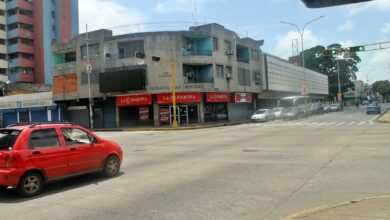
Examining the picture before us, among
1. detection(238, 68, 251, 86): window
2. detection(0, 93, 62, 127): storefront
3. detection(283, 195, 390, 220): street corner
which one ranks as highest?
detection(238, 68, 251, 86): window

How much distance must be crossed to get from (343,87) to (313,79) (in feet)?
86.1

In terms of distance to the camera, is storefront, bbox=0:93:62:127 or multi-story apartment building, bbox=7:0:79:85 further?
multi-story apartment building, bbox=7:0:79:85

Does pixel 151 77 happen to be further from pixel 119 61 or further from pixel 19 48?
pixel 19 48

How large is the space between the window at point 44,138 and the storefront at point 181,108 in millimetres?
34209

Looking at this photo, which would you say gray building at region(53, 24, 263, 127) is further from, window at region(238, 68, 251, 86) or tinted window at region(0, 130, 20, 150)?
tinted window at region(0, 130, 20, 150)

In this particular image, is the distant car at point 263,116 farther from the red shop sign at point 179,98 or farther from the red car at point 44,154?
the red car at point 44,154

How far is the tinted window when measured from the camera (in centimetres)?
920

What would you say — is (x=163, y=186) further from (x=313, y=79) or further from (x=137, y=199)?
(x=313, y=79)

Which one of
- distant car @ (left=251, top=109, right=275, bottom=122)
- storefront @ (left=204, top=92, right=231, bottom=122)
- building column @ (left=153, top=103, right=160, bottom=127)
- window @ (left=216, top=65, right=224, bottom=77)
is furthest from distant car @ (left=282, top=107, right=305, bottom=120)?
building column @ (left=153, top=103, right=160, bottom=127)

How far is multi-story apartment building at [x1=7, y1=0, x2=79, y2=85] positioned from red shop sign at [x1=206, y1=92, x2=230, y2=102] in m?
41.6

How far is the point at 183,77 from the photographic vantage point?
44781 mm

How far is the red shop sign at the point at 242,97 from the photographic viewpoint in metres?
51.6

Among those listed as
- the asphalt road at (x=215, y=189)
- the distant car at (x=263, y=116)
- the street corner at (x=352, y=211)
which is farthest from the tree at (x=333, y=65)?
the street corner at (x=352, y=211)

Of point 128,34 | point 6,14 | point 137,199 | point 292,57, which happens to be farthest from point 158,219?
point 292,57
